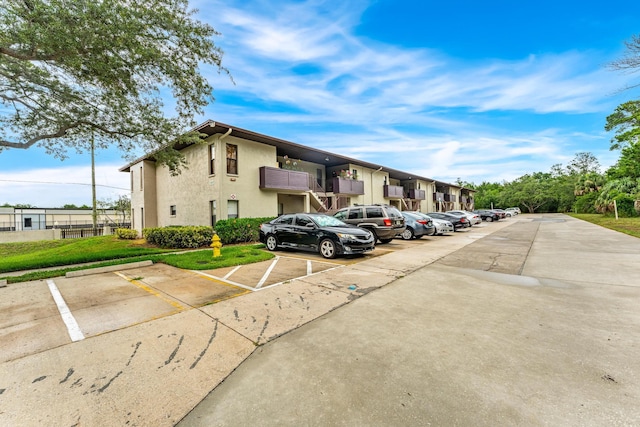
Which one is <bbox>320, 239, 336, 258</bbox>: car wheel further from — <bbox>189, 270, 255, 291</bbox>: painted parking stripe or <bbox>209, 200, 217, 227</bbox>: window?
<bbox>209, 200, 217, 227</bbox>: window

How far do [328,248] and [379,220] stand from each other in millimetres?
3946

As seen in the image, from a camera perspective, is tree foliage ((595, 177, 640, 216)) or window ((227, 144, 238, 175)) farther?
tree foliage ((595, 177, 640, 216))

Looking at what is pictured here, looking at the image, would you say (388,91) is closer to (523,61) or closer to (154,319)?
(523,61)

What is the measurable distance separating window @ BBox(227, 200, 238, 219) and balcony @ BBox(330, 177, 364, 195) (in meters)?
8.78

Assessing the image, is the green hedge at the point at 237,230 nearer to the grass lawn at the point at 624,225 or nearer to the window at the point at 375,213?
the window at the point at 375,213

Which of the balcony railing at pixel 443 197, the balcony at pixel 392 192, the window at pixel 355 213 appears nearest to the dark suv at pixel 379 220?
the window at pixel 355 213

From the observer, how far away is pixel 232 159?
14.1m

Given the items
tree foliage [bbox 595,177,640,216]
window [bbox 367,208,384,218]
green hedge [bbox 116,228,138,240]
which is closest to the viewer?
window [bbox 367,208,384,218]

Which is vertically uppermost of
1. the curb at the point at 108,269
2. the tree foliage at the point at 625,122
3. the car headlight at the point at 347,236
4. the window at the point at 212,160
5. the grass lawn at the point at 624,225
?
the tree foliage at the point at 625,122

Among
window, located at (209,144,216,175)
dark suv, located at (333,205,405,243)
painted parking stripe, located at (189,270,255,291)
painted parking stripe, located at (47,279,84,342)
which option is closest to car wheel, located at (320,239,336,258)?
painted parking stripe, located at (189,270,255,291)

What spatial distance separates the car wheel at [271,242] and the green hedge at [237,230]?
3.25 meters

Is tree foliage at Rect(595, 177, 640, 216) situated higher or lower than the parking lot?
higher

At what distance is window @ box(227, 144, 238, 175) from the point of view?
45.9ft

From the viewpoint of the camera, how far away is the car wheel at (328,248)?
326 inches
